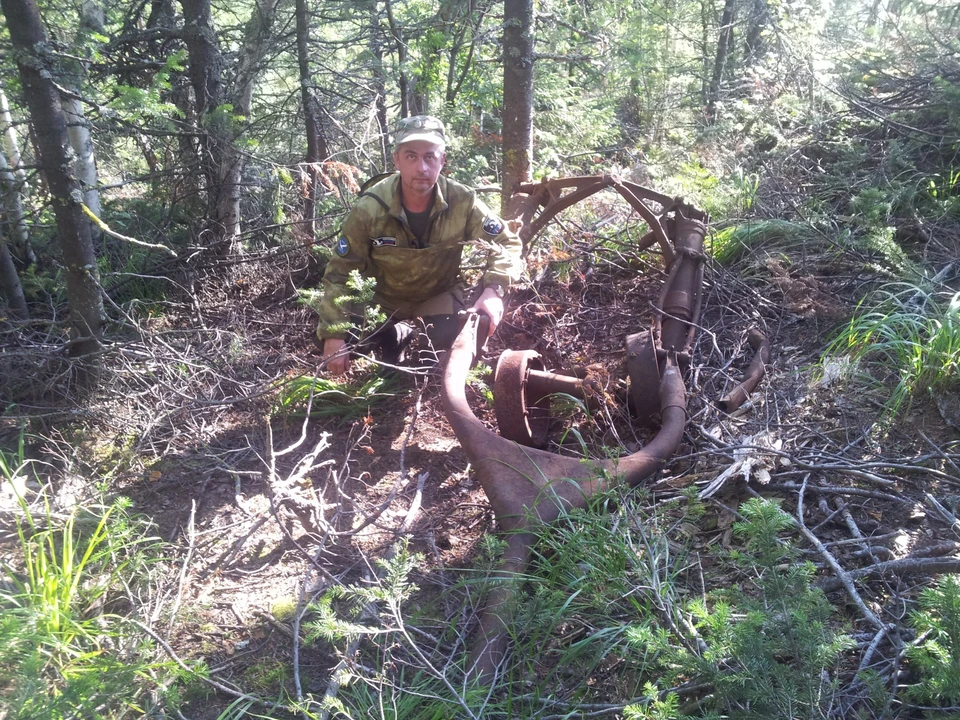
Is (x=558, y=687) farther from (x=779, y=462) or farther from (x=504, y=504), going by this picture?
(x=779, y=462)

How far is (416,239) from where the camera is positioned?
13.6ft

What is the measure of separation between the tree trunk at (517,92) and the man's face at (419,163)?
1.52 m

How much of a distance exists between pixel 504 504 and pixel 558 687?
72 cm

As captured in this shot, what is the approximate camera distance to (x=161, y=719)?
2.01m

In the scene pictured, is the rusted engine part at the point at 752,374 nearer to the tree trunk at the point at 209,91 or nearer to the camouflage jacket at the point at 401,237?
the camouflage jacket at the point at 401,237

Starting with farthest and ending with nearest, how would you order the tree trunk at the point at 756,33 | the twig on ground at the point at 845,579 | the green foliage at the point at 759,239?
1. the tree trunk at the point at 756,33
2. the green foliage at the point at 759,239
3. the twig on ground at the point at 845,579

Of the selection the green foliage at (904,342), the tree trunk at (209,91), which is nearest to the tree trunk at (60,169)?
the tree trunk at (209,91)

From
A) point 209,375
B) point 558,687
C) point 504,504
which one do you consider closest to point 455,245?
point 209,375

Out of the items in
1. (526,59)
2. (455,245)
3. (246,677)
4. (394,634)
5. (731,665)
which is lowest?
(246,677)

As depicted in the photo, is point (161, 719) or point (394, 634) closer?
point (161, 719)

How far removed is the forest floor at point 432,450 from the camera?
245 centimetres

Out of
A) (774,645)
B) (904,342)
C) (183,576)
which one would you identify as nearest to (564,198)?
(904,342)

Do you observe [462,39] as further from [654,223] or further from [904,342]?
[904,342]

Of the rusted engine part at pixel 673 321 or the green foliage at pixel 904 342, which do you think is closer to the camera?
the green foliage at pixel 904 342
